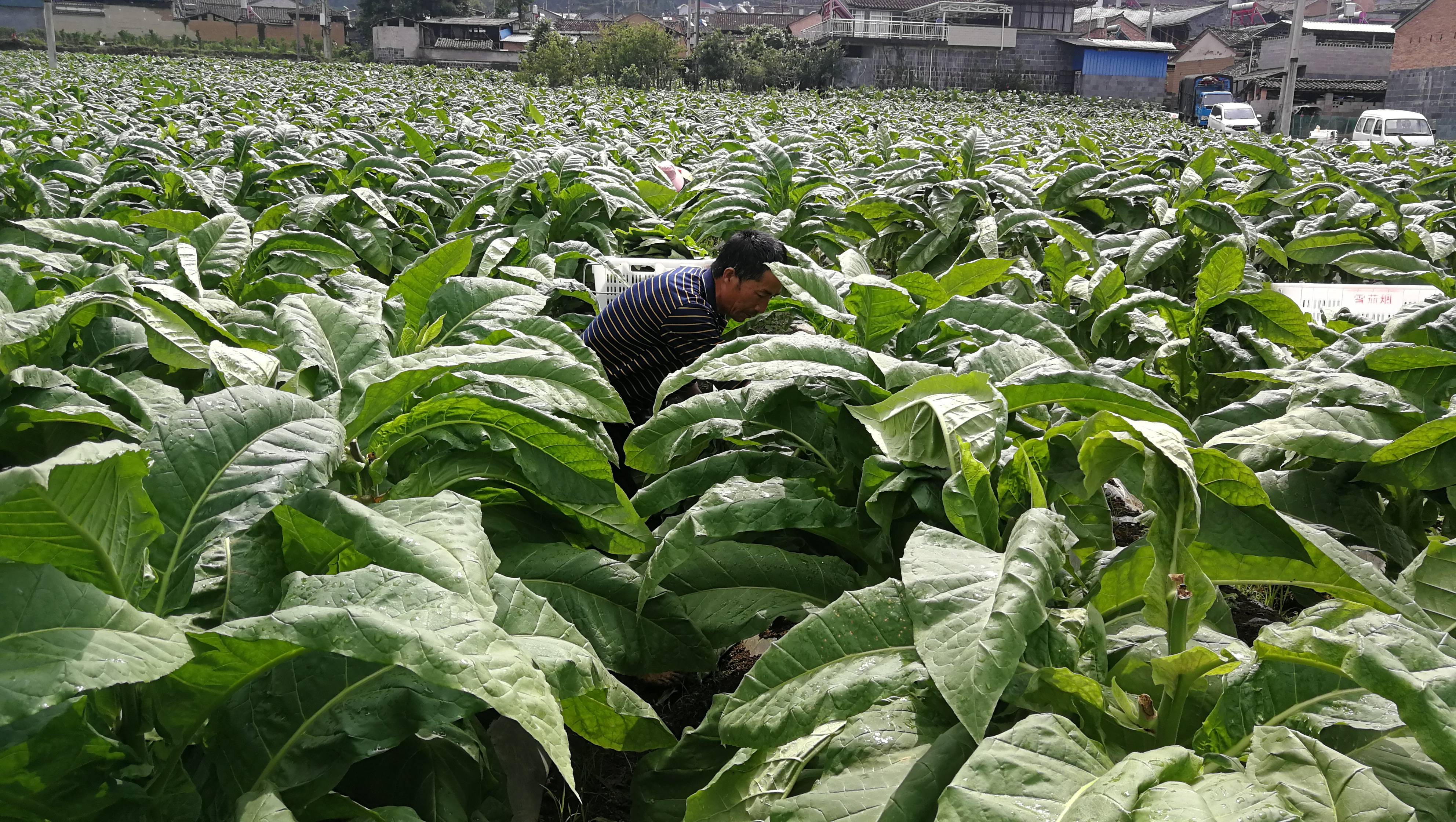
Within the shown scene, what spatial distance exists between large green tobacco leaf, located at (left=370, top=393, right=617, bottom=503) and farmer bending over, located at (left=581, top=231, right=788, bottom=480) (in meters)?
1.63

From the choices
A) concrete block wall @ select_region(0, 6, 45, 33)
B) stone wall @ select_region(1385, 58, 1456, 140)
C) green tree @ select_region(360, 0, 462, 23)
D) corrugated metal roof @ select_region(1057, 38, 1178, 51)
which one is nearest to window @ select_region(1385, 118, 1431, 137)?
stone wall @ select_region(1385, 58, 1456, 140)

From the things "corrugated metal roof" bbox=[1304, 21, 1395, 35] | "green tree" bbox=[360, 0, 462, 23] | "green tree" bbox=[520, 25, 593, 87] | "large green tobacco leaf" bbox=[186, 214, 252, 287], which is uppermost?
"green tree" bbox=[360, 0, 462, 23]

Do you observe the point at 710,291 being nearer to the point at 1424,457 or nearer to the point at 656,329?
the point at 656,329

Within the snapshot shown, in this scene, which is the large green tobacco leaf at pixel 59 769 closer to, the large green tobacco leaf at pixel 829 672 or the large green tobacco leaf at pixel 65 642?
the large green tobacco leaf at pixel 65 642

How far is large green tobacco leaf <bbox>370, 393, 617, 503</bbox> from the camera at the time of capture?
6.60 ft

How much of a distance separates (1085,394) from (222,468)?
4.97 ft

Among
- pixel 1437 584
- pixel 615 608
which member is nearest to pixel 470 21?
pixel 615 608

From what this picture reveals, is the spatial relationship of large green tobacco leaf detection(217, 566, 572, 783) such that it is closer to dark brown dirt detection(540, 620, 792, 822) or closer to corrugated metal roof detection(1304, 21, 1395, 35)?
dark brown dirt detection(540, 620, 792, 822)

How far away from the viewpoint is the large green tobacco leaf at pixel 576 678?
5.27 ft

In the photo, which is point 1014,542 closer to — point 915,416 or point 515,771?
point 915,416

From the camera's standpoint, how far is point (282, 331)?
2242 mm

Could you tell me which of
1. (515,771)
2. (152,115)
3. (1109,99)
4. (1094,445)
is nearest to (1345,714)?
(1094,445)

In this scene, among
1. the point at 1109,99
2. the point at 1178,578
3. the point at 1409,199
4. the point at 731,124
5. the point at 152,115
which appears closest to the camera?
the point at 1178,578

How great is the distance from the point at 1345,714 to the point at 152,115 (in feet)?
40.6
